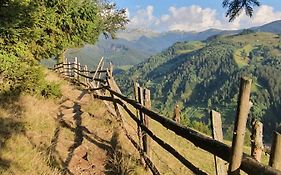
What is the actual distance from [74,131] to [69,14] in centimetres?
1379

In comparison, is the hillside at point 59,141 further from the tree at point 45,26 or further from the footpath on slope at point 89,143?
the tree at point 45,26

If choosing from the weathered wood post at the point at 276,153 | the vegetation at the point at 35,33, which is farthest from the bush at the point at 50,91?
the weathered wood post at the point at 276,153

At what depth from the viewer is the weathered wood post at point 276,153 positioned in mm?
2627

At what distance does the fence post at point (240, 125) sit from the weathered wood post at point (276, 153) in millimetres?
374

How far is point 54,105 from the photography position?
12.8 metres

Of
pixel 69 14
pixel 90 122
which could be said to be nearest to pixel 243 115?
pixel 90 122

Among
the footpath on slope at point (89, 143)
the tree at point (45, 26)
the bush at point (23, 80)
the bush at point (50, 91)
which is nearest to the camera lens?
the footpath on slope at point (89, 143)

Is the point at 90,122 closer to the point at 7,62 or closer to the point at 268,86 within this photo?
the point at 7,62

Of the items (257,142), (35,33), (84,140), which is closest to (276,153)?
(257,142)

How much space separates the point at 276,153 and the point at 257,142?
128 centimetres

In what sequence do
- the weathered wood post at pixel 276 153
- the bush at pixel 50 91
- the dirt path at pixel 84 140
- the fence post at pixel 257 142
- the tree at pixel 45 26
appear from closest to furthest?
the weathered wood post at pixel 276 153, the fence post at pixel 257 142, the dirt path at pixel 84 140, the tree at pixel 45 26, the bush at pixel 50 91

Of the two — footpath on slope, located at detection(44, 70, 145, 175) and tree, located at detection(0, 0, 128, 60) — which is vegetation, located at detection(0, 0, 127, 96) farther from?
footpath on slope, located at detection(44, 70, 145, 175)

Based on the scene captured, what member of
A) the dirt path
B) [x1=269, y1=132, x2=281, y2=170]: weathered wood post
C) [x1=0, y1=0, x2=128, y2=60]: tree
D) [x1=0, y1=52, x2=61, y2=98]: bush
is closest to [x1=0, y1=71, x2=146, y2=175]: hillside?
the dirt path

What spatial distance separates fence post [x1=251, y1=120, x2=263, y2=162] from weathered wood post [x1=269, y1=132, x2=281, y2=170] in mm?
1115
